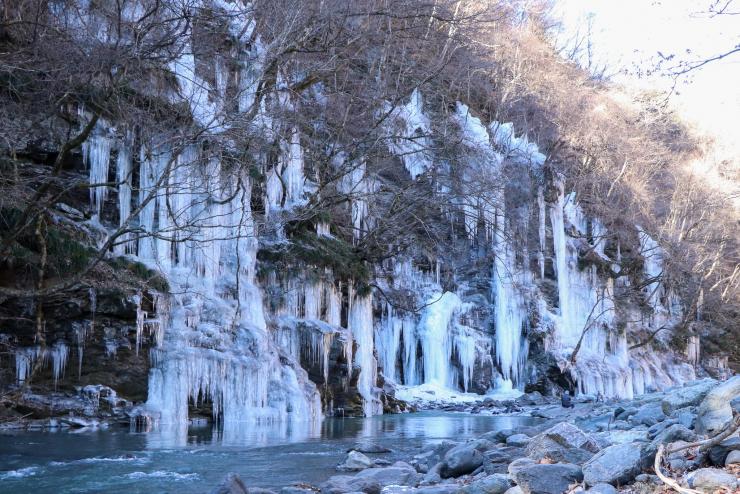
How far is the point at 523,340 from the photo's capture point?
2459cm

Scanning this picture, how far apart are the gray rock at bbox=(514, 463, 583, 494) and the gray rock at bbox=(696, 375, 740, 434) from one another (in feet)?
3.55

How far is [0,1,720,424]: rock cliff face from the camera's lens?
12.1 m

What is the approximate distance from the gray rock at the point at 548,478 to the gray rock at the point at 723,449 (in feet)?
2.84

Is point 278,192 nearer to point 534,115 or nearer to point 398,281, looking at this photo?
point 398,281

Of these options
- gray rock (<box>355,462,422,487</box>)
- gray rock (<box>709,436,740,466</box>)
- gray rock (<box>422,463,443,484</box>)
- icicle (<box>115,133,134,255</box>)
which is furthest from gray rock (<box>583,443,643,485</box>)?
icicle (<box>115,133,134,255</box>)

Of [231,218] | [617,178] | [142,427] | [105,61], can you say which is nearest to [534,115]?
[617,178]

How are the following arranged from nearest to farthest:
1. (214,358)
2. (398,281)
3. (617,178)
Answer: (214,358), (398,281), (617,178)

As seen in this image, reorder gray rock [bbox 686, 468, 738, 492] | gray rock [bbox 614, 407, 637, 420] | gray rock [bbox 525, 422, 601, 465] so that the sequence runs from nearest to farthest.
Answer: gray rock [bbox 686, 468, 738, 492] → gray rock [bbox 525, 422, 601, 465] → gray rock [bbox 614, 407, 637, 420]

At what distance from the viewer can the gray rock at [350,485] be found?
241 inches

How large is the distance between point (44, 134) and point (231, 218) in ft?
13.3

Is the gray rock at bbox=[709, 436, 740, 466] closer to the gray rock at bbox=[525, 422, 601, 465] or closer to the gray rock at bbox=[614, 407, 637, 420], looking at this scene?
the gray rock at bbox=[525, 422, 601, 465]

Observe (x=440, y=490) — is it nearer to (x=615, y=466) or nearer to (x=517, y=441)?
(x=615, y=466)

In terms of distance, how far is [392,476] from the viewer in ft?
22.8

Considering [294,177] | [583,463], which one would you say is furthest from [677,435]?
[294,177]
